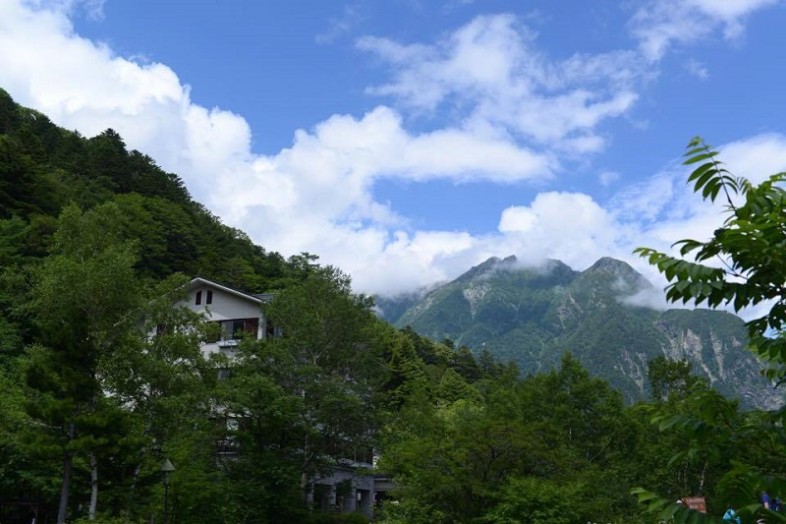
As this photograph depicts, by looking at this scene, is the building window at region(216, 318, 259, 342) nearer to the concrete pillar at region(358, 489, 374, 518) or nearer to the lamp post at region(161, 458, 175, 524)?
the concrete pillar at region(358, 489, 374, 518)

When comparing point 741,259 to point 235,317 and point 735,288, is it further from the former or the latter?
point 235,317

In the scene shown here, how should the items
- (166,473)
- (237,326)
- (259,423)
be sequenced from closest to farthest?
(166,473) < (259,423) < (237,326)

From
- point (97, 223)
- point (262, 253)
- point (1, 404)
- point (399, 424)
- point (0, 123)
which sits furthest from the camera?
point (262, 253)

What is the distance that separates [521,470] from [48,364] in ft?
53.2

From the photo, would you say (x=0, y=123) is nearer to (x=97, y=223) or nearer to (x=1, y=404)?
(x=97, y=223)

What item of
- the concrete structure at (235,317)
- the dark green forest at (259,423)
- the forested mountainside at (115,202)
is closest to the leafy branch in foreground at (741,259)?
the dark green forest at (259,423)

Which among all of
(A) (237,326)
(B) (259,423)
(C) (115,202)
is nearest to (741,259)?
(B) (259,423)

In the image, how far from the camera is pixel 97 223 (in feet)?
126

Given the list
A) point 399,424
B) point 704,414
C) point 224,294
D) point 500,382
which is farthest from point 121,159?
point 704,414

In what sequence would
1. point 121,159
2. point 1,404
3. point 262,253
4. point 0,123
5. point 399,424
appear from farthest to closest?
point 262,253 < point 121,159 < point 0,123 < point 399,424 < point 1,404

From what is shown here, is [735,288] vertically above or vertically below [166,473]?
above

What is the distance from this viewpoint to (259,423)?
2928 cm

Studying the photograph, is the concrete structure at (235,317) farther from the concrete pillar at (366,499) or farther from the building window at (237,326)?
the concrete pillar at (366,499)

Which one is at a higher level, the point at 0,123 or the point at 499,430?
the point at 0,123
